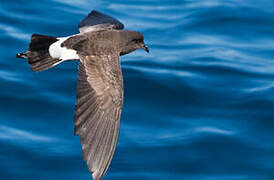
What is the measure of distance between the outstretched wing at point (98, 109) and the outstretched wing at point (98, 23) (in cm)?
118

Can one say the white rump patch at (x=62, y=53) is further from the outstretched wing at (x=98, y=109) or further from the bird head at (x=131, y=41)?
the bird head at (x=131, y=41)

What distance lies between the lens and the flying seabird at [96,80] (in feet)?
16.3

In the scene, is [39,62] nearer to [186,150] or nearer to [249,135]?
[186,150]

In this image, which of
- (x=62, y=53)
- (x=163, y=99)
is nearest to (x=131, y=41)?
(x=62, y=53)

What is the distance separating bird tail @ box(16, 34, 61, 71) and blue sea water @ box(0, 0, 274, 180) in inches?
53.0

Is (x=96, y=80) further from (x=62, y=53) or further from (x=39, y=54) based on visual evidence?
(x=39, y=54)

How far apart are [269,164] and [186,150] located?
899mm

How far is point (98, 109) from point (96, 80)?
0.88 ft

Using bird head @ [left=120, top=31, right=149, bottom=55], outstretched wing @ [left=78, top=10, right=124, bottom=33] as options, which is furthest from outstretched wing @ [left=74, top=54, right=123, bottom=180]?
outstretched wing @ [left=78, top=10, right=124, bottom=33]

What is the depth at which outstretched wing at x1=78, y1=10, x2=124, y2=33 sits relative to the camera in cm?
671

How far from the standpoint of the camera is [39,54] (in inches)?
226

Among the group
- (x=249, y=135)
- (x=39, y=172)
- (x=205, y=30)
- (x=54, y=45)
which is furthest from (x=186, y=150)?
(x=205, y=30)

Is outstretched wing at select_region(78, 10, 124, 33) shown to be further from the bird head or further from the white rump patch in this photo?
the white rump patch

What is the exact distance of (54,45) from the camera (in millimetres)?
5723
